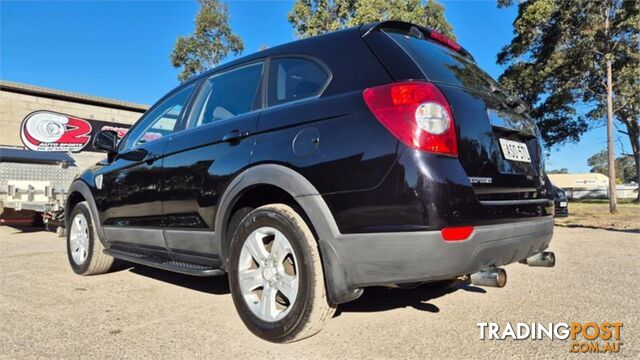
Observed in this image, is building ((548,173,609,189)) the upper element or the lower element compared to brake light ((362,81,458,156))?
upper

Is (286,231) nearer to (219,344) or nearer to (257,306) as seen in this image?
(257,306)

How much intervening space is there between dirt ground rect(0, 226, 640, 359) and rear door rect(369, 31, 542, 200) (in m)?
0.93

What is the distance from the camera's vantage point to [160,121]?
418cm

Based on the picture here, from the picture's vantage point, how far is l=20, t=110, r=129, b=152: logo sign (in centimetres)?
1692

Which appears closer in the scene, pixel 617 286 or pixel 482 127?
pixel 482 127

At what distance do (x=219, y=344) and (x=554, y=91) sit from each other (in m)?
20.1

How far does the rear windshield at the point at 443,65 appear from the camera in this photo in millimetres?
2543

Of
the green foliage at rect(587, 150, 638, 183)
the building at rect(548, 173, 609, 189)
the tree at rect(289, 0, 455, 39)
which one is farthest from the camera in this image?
the green foliage at rect(587, 150, 638, 183)

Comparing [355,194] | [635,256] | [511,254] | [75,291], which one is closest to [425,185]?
[355,194]

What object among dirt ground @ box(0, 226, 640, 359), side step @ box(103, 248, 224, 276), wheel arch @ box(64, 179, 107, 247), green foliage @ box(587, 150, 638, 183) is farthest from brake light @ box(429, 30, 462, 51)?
green foliage @ box(587, 150, 638, 183)

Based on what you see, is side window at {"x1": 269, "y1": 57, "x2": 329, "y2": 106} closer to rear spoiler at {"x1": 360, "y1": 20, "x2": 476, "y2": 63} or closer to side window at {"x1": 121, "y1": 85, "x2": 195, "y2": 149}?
rear spoiler at {"x1": 360, "y1": 20, "x2": 476, "y2": 63}

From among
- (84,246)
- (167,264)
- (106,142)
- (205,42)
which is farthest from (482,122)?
(205,42)

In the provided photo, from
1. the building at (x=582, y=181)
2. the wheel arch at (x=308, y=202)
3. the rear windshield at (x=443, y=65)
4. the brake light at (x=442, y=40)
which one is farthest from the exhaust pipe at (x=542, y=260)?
the building at (x=582, y=181)

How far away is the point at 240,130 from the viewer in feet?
9.64
